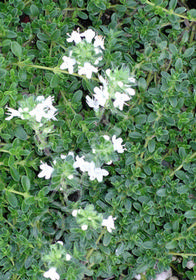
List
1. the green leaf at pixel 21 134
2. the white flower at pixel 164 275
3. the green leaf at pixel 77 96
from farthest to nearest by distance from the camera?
the white flower at pixel 164 275 → the green leaf at pixel 77 96 → the green leaf at pixel 21 134

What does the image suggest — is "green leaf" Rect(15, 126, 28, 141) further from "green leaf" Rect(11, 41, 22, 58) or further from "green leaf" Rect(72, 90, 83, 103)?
"green leaf" Rect(11, 41, 22, 58)

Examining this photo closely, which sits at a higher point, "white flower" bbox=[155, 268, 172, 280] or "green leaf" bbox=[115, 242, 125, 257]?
"green leaf" bbox=[115, 242, 125, 257]

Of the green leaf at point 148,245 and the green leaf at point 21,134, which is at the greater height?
the green leaf at point 21,134

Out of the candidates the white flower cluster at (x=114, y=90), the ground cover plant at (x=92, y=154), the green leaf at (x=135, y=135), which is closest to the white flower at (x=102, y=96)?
the white flower cluster at (x=114, y=90)

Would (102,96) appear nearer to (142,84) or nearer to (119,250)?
(142,84)

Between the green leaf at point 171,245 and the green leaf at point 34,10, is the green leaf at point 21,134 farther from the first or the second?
the green leaf at point 171,245

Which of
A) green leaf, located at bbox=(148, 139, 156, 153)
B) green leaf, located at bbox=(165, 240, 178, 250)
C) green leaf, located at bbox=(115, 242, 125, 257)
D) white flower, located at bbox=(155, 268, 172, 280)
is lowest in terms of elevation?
white flower, located at bbox=(155, 268, 172, 280)

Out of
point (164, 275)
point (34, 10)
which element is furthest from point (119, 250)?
point (34, 10)

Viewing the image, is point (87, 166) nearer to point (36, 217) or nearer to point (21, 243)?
point (36, 217)

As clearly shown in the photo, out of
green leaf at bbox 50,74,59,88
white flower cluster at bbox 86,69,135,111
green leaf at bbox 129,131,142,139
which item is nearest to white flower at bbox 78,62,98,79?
white flower cluster at bbox 86,69,135,111
